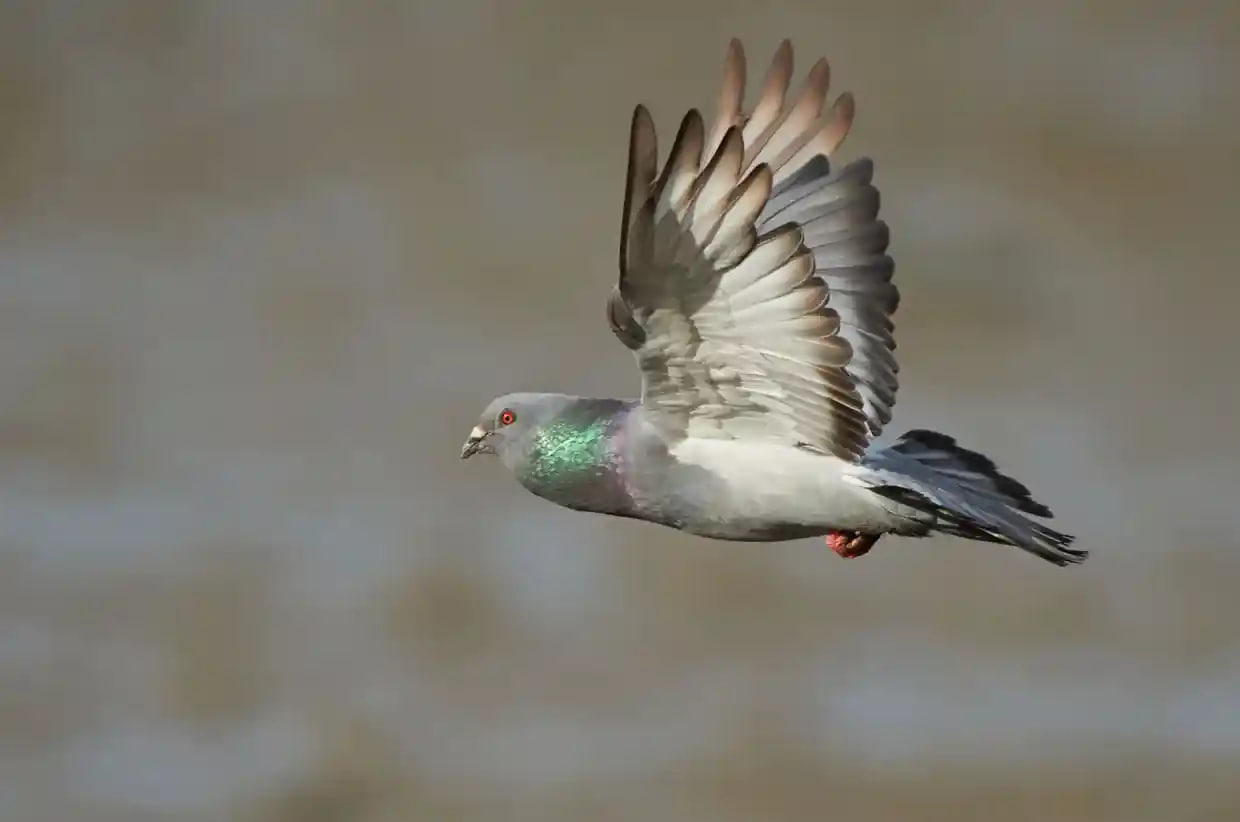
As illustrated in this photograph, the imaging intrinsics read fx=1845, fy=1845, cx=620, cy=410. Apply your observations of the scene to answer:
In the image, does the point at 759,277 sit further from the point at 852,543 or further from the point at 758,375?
the point at 852,543

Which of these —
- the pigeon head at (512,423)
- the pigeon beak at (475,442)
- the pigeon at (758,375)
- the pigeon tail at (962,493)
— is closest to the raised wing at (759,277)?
the pigeon at (758,375)

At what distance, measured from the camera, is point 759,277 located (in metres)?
3.26

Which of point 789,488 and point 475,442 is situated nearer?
point 789,488

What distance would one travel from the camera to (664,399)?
3.49 metres

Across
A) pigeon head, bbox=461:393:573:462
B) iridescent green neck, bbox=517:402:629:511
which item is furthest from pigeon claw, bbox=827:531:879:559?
pigeon head, bbox=461:393:573:462

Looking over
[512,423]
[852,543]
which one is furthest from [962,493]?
[512,423]

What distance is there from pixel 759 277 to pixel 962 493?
67 cm

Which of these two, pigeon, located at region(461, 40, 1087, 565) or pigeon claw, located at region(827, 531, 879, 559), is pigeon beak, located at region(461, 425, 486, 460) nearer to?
pigeon, located at region(461, 40, 1087, 565)

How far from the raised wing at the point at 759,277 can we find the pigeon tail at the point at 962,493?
0.38 ft

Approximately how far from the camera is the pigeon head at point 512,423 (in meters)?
3.64

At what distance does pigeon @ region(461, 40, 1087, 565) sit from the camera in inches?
125

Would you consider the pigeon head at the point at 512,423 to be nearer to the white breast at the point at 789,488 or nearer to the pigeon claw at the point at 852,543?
the white breast at the point at 789,488

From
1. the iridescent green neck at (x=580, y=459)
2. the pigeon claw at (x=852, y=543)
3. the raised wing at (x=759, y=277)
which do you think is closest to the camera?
the raised wing at (x=759, y=277)

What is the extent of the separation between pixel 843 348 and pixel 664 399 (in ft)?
1.20
